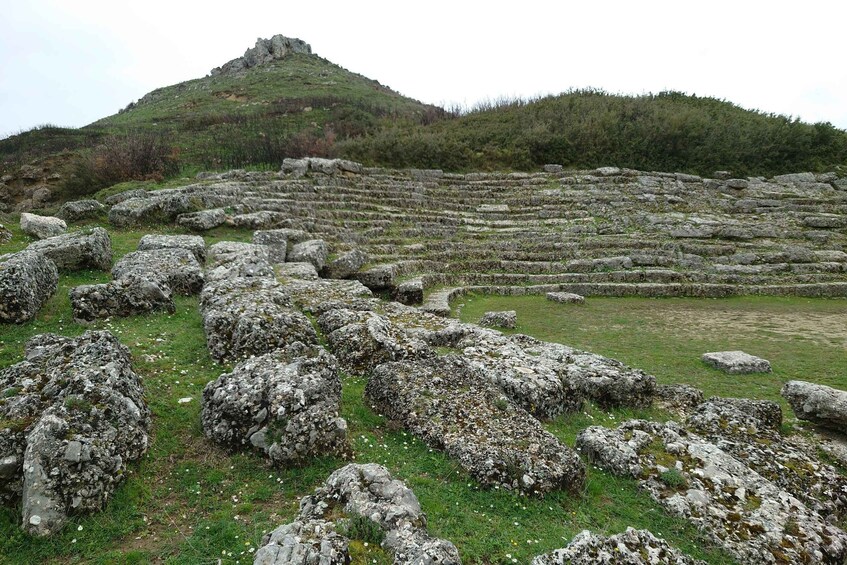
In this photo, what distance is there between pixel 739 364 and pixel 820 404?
2.53 meters

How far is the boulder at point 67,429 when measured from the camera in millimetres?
3650

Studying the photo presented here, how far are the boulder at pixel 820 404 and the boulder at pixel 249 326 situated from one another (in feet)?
25.0

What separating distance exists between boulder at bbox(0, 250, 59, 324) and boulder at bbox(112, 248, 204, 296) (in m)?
1.27

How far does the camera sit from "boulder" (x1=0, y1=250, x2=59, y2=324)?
22.3 feet

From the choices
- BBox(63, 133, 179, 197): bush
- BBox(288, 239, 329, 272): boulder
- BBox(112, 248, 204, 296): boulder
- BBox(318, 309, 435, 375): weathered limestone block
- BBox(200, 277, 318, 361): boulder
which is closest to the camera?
BBox(200, 277, 318, 361): boulder

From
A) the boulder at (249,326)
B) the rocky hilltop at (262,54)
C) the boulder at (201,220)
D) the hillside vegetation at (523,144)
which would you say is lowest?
the boulder at (249,326)

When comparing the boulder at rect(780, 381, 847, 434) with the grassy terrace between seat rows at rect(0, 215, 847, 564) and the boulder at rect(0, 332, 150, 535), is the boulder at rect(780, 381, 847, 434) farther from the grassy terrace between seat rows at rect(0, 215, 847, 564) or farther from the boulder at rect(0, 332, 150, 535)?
the boulder at rect(0, 332, 150, 535)

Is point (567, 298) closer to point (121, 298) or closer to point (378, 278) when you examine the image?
point (378, 278)

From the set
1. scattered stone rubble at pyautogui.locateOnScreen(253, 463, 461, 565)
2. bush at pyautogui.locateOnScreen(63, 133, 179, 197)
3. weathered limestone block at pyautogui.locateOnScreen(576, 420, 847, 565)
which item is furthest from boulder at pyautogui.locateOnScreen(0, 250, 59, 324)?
bush at pyautogui.locateOnScreen(63, 133, 179, 197)

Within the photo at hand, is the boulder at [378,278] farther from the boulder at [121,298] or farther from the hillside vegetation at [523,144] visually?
the hillside vegetation at [523,144]

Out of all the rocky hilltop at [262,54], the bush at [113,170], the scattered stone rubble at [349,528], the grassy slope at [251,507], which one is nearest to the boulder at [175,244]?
the grassy slope at [251,507]

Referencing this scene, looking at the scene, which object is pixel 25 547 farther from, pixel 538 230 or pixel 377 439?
pixel 538 230

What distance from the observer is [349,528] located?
3.54 m

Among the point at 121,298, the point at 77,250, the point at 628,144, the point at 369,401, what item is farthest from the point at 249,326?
the point at 628,144
